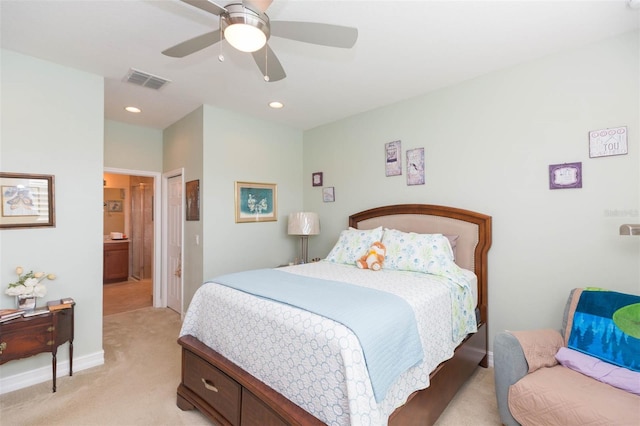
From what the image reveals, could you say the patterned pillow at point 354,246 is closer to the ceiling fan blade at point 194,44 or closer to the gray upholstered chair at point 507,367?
the gray upholstered chair at point 507,367

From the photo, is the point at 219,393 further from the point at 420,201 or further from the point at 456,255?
the point at 420,201

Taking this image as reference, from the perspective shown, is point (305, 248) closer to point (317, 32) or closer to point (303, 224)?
point (303, 224)

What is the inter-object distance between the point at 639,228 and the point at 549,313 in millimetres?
990

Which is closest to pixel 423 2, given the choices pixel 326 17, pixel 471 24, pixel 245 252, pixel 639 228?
pixel 471 24

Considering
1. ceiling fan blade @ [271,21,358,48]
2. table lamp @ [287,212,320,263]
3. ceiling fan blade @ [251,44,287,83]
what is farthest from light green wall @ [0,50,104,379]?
ceiling fan blade @ [271,21,358,48]

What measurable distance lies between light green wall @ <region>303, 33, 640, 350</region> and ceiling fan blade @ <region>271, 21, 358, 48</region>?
1813 millimetres

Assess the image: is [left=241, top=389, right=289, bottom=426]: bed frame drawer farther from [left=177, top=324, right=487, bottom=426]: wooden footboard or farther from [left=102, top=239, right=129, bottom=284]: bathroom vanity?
[left=102, top=239, right=129, bottom=284]: bathroom vanity

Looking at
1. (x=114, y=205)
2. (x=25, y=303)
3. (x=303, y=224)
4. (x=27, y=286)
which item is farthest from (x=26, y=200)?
(x=114, y=205)

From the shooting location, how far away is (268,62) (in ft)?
6.18

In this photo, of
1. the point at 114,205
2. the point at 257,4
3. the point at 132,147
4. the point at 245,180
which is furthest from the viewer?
the point at 114,205

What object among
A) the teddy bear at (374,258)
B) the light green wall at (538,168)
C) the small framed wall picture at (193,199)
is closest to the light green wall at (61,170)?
the small framed wall picture at (193,199)

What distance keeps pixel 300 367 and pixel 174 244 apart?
349cm

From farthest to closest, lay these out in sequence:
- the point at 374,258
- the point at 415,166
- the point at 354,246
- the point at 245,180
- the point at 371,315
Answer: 1. the point at 245,180
2. the point at 415,166
3. the point at 354,246
4. the point at 374,258
5. the point at 371,315

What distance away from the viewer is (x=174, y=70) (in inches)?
107
